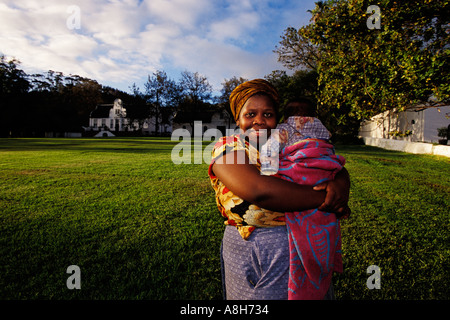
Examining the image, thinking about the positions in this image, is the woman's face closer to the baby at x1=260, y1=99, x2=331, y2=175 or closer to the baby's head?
the baby at x1=260, y1=99, x2=331, y2=175

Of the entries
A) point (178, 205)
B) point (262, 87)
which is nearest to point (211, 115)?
point (178, 205)

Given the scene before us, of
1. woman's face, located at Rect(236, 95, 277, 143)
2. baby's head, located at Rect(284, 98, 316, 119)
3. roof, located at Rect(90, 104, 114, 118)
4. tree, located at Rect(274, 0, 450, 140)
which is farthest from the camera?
roof, located at Rect(90, 104, 114, 118)

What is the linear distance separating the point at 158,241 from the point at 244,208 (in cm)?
338

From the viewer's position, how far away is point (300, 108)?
2.05 metres

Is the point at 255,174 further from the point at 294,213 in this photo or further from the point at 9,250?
the point at 9,250

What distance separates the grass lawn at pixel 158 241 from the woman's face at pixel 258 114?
2219 mm

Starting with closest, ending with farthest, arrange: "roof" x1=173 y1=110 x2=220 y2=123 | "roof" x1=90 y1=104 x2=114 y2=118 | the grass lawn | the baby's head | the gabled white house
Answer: the baby's head, the grass lawn, "roof" x1=173 y1=110 x2=220 y2=123, the gabled white house, "roof" x1=90 y1=104 x2=114 y2=118

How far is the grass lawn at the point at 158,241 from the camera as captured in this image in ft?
9.95

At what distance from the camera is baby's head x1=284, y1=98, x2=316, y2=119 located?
6.65 feet

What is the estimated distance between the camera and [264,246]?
1.37 meters

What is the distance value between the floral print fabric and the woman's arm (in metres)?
0.06

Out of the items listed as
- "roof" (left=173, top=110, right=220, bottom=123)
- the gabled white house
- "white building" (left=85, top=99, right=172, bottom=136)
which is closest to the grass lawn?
"roof" (left=173, top=110, right=220, bottom=123)

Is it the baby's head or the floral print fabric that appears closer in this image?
the floral print fabric

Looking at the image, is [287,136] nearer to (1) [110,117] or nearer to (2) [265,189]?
(2) [265,189]
